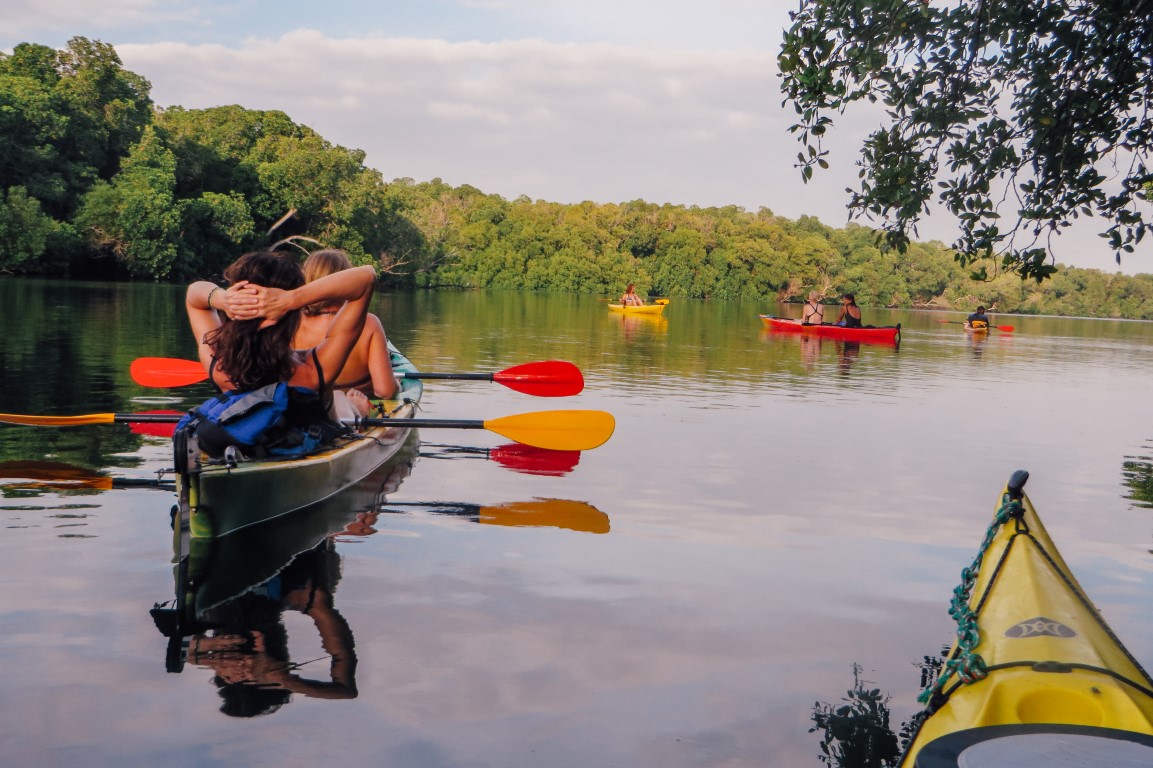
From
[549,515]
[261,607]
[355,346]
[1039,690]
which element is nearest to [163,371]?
[355,346]

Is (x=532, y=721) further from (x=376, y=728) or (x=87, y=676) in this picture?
(x=87, y=676)

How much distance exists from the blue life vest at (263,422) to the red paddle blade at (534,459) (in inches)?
103

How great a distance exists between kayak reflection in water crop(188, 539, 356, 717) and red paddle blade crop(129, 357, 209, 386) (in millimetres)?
4061

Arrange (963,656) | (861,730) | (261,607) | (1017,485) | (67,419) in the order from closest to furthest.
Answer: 1. (963,656)
2. (861,730)
3. (1017,485)
4. (261,607)
5. (67,419)

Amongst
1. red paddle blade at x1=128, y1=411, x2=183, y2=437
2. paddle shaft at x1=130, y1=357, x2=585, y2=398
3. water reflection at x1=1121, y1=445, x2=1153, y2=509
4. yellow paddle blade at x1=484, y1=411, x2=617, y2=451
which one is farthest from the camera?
paddle shaft at x1=130, y1=357, x2=585, y2=398

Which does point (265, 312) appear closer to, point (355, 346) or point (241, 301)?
point (241, 301)

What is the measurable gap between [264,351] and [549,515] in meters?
2.34

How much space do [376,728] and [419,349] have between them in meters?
15.7

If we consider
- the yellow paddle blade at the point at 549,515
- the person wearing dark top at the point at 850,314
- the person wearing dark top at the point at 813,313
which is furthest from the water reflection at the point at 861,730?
the person wearing dark top at the point at 813,313

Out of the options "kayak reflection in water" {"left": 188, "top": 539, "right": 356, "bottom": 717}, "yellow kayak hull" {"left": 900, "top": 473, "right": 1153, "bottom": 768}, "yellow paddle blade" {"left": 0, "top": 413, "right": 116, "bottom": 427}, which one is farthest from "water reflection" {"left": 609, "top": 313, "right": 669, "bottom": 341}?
"yellow kayak hull" {"left": 900, "top": 473, "right": 1153, "bottom": 768}

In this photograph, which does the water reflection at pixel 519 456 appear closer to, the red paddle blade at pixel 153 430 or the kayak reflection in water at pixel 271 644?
the red paddle blade at pixel 153 430

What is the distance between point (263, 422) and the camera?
217 inches

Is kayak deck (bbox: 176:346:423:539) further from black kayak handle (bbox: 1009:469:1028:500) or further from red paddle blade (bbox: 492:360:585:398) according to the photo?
black kayak handle (bbox: 1009:469:1028:500)

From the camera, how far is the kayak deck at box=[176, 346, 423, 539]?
199 inches
